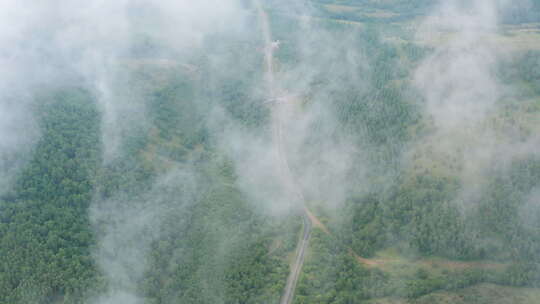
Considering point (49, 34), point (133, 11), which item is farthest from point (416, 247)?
point (133, 11)

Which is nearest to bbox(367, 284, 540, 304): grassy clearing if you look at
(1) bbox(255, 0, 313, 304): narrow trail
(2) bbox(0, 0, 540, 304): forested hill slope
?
(2) bbox(0, 0, 540, 304): forested hill slope

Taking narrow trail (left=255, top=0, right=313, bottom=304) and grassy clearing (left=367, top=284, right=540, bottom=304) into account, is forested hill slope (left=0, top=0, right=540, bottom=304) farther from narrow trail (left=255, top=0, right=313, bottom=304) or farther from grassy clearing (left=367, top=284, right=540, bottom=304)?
narrow trail (left=255, top=0, right=313, bottom=304)

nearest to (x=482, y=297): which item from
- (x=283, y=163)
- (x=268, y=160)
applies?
(x=283, y=163)

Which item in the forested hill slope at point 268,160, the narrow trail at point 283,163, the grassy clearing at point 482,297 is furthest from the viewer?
the narrow trail at point 283,163

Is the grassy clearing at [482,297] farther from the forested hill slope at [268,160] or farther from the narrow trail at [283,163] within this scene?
the narrow trail at [283,163]

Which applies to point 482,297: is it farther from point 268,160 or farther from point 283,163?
point 268,160

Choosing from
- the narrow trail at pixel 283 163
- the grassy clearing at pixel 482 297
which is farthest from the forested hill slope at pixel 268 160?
the narrow trail at pixel 283 163

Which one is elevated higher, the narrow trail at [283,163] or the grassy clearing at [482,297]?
the narrow trail at [283,163]
